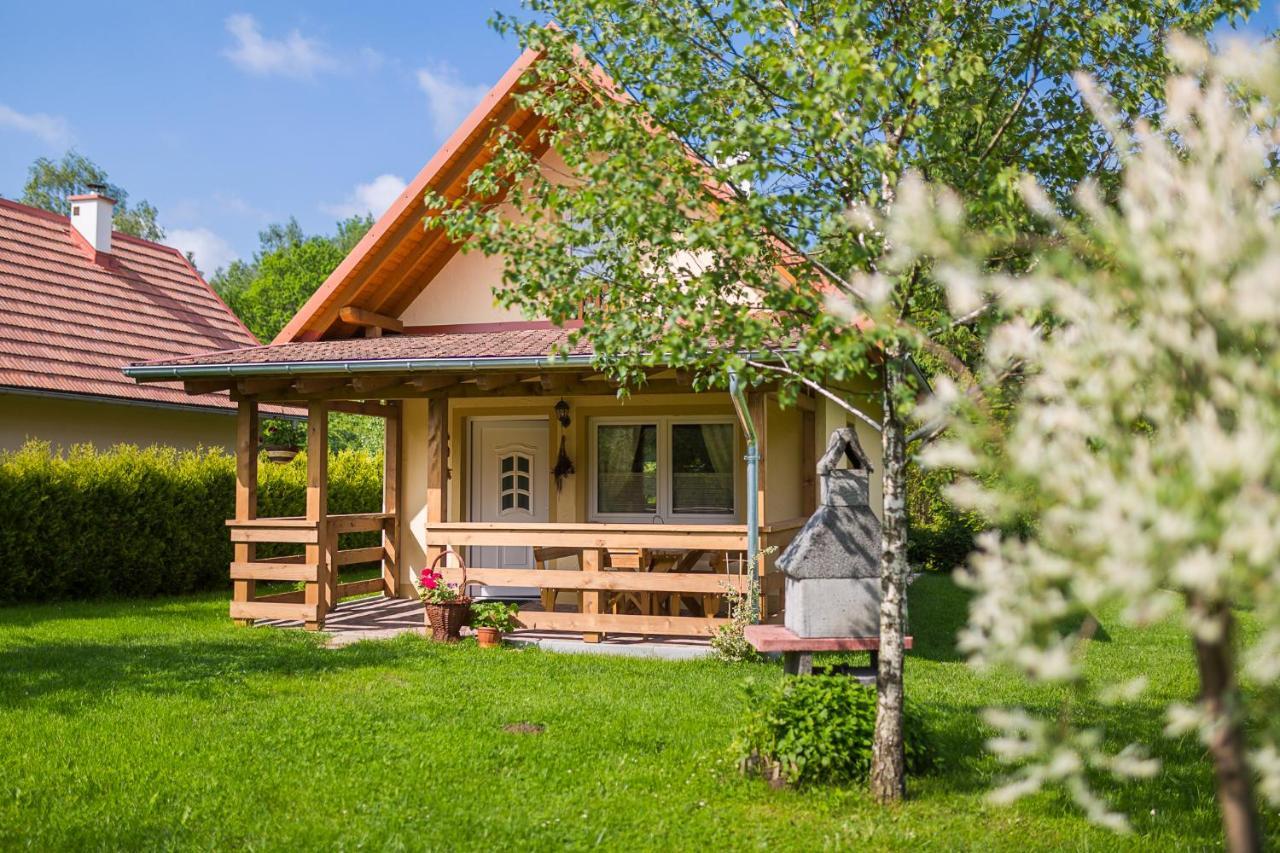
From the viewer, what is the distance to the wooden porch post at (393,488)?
13312mm

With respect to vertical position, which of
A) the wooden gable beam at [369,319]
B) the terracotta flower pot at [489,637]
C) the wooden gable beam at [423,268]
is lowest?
the terracotta flower pot at [489,637]

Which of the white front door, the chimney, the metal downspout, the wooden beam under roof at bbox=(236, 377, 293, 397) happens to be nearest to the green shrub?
the white front door

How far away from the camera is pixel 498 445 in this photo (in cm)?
1335

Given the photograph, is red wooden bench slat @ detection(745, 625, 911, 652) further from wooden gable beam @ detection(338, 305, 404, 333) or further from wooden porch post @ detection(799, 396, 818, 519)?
wooden gable beam @ detection(338, 305, 404, 333)

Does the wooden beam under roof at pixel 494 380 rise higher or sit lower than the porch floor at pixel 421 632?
higher

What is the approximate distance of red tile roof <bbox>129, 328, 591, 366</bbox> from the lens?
10.4 meters

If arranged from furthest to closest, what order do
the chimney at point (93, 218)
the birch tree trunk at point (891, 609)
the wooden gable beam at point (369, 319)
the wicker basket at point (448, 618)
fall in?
the chimney at point (93, 218)
the wooden gable beam at point (369, 319)
the wicker basket at point (448, 618)
the birch tree trunk at point (891, 609)

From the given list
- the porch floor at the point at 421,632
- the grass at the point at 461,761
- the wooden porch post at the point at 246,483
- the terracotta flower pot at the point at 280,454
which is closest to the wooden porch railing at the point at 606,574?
the porch floor at the point at 421,632

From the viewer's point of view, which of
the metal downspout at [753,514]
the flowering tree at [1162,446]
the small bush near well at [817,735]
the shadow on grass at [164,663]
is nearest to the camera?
the flowering tree at [1162,446]

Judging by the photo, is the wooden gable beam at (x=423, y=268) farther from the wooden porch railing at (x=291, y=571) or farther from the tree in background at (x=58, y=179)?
the tree in background at (x=58, y=179)

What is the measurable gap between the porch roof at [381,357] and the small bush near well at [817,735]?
156 inches

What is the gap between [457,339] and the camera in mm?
11898

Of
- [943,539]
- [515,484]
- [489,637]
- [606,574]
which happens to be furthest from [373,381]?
[943,539]

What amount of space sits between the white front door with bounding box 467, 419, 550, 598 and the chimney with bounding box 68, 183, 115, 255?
10400 millimetres
